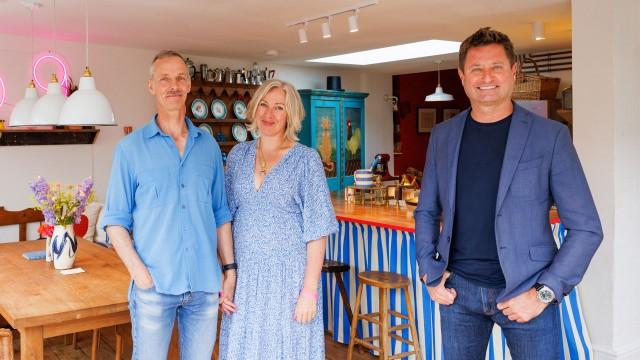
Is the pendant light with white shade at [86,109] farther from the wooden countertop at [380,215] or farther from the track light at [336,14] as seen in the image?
the track light at [336,14]

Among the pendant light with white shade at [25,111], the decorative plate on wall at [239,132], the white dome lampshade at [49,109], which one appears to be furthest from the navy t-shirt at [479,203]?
the decorative plate on wall at [239,132]

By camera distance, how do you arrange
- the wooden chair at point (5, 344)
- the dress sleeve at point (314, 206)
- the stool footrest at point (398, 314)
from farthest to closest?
the stool footrest at point (398, 314) → the dress sleeve at point (314, 206) → the wooden chair at point (5, 344)

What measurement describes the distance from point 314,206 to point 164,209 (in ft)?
1.72

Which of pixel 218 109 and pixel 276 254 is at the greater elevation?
pixel 218 109

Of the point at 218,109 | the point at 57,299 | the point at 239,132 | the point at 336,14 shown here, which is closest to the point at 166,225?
the point at 57,299

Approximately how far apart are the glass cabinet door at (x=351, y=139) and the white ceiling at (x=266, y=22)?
1656 millimetres

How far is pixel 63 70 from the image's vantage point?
538cm

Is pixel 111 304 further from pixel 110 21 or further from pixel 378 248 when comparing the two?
pixel 110 21

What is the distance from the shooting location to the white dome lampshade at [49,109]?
310cm

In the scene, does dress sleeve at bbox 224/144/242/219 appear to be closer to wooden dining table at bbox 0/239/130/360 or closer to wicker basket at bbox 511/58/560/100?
wooden dining table at bbox 0/239/130/360

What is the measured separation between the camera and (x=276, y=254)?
2.07m

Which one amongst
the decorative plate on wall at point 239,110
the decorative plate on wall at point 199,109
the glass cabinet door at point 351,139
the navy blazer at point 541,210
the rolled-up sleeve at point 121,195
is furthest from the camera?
the glass cabinet door at point 351,139

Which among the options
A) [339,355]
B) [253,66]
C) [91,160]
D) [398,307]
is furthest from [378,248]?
[253,66]

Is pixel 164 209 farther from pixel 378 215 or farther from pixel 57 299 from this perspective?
pixel 378 215
